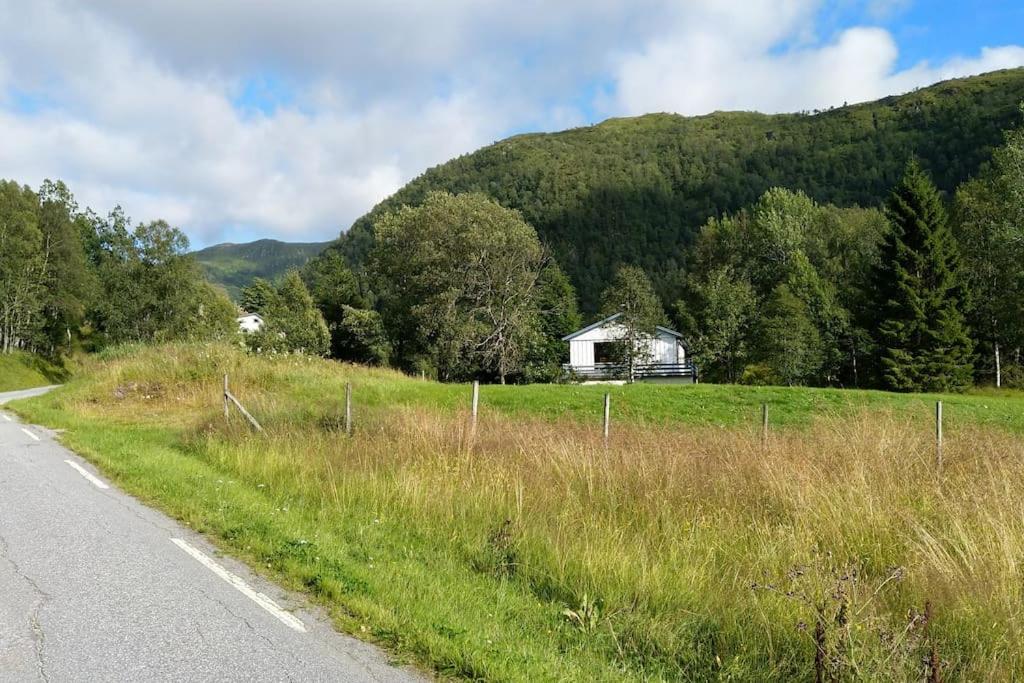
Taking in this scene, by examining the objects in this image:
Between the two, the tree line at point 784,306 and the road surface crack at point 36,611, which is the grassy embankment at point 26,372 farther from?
the road surface crack at point 36,611

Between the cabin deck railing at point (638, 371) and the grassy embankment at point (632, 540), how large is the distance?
36.7 m

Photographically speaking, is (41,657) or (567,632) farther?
(567,632)

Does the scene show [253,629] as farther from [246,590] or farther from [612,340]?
[612,340]

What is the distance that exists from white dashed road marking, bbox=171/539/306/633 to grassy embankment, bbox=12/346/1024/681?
0.32 m

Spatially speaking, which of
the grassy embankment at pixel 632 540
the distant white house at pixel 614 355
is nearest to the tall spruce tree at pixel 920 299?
the distant white house at pixel 614 355

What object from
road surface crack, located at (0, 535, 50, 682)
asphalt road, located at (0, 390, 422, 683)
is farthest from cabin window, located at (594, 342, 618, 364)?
road surface crack, located at (0, 535, 50, 682)

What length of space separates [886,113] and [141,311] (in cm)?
20719

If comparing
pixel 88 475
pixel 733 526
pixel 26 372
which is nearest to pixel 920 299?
pixel 733 526

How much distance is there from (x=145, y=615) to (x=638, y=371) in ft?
148

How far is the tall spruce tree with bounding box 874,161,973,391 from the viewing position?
1636 inches

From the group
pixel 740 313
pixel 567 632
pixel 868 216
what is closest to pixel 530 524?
pixel 567 632

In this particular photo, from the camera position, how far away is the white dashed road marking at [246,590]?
4816mm

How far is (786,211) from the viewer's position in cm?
7850

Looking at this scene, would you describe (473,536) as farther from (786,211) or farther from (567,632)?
(786,211)
